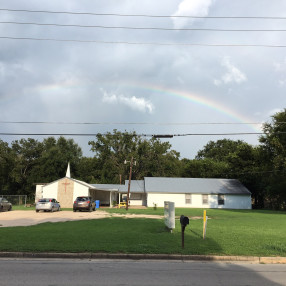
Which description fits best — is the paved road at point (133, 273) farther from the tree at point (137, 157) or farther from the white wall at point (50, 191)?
the tree at point (137, 157)

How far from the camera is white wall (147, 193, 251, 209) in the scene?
41750 millimetres

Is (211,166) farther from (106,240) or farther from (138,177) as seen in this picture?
(106,240)

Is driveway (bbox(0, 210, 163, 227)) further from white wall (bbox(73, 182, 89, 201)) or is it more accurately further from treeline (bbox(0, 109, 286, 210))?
treeline (bbox(0, 109, 286, 210))

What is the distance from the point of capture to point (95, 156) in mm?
62406

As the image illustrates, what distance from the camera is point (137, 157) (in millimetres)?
59125

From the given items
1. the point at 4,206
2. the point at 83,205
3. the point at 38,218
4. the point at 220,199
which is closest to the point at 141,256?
the point at 38,218

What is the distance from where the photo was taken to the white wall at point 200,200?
41.8 meters

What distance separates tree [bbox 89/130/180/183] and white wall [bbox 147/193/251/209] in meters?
18.5

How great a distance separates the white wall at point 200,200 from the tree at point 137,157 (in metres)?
18.5

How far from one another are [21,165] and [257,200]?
4833cm

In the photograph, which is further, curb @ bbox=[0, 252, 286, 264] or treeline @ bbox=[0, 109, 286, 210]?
treeline @ bbox=[0, 109, 286, 210]

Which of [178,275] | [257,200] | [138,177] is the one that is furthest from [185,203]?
[178,275]

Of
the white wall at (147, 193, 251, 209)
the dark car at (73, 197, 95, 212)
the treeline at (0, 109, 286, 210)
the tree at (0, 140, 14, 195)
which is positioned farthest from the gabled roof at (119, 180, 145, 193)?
the tree at (0, 140, 14, 195)

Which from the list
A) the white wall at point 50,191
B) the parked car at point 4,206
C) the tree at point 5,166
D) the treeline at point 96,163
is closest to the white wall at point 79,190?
the white wall at point 50,191
